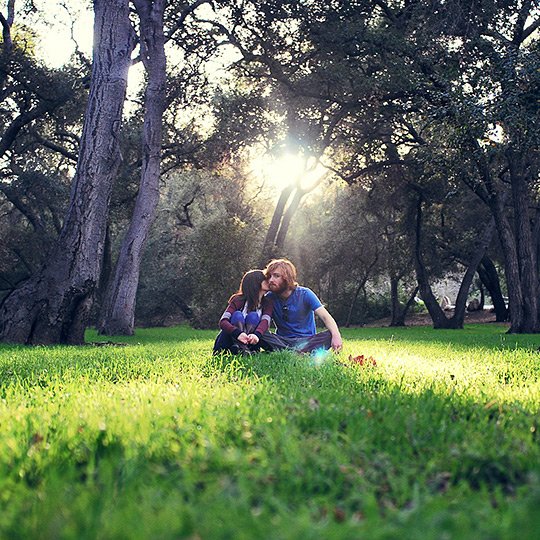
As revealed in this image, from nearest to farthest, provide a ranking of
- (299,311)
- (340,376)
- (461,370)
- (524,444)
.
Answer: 1. (524,444)
2. (340,376)
3. (461,370)
4. (299,311)

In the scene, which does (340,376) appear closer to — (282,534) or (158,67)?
(282,534)

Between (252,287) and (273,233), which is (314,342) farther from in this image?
(273,233)

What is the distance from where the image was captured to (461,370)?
7.26 meters


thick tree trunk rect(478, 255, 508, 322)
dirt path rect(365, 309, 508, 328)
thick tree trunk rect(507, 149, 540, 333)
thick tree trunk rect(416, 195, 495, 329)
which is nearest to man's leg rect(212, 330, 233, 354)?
thick tree trunk rect(507, 149, 540, 333)

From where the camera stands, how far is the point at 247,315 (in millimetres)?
9055

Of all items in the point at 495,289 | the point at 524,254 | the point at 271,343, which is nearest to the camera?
the point at 271,343

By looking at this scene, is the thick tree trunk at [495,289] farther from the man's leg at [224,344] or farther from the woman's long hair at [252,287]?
the man's leg at [224,344]

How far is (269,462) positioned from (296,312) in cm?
646

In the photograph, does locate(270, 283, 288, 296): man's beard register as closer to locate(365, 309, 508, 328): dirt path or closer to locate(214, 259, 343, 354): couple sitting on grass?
locate(214, 259, 343, 354): couple sitting on grass

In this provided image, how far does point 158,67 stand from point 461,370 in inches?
669

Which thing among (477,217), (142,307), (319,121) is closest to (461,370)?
(319,121)

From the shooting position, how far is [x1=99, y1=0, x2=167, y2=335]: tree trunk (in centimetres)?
2034

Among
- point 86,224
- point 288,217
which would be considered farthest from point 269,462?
point 288,217

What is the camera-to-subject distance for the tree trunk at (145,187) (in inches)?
801
